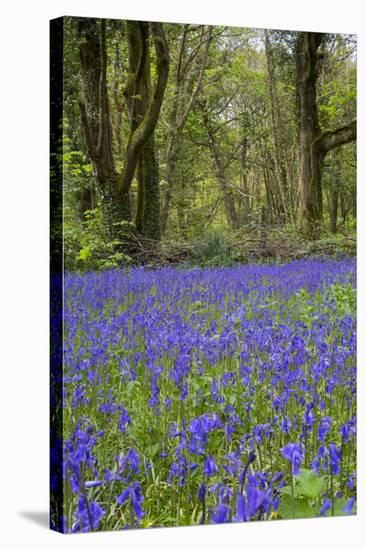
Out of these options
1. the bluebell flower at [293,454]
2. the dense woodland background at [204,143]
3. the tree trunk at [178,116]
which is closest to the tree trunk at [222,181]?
the dense woodland background at [204,143]

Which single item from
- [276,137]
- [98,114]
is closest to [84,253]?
[98,114]

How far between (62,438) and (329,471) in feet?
4.75

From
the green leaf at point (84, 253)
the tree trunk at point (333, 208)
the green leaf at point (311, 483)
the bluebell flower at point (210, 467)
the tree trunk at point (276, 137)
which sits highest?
the tree trunk at point (276, 137)

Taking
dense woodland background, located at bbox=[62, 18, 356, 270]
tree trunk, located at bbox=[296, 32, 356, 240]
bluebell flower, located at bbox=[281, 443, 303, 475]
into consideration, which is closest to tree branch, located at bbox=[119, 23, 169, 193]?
dense woodland background, located at bbox=[62, 18, 356, 270]

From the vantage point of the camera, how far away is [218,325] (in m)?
5.01

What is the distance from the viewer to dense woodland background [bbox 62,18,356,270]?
15.0 ft

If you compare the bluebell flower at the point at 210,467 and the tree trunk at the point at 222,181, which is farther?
the tree trunk at the point at 222,181

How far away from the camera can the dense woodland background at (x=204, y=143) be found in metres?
4.57

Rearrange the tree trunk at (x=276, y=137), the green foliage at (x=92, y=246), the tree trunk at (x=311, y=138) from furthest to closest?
the tree trunk at (x=311, y=138) < the tree trunk at (x=276, y=137) < the green foliage at (x=92, y=246)

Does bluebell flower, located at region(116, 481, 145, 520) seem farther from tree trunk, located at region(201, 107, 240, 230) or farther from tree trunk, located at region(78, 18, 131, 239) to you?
tree trunk, located at region(201, 107, 240, 230)

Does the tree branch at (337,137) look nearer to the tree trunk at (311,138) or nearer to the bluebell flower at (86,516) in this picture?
the tree trunk at (311,138)

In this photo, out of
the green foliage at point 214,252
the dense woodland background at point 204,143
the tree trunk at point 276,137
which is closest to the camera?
the dense woodland background at point 204,143

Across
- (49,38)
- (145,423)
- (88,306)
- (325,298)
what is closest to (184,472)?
(145,423)
